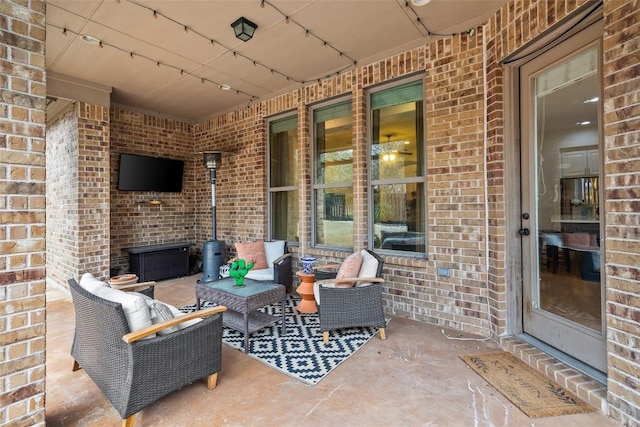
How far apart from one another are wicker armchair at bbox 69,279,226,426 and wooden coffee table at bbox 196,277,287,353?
548 millimetres

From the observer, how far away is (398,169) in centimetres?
400

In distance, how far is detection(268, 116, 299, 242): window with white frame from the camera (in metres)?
5.19

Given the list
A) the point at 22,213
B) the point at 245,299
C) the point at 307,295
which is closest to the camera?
the point at 22,213

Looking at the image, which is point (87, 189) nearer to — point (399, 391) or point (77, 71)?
point (77, 71)

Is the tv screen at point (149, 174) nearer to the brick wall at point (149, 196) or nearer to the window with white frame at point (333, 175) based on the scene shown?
the brick wall at point (149, 196)

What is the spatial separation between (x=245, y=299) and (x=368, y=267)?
1.27m

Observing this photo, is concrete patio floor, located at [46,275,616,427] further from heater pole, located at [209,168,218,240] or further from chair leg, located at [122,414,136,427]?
heater pole, located at [209,168,218,240]

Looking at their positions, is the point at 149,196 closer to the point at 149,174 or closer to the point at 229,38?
the point at 149,174

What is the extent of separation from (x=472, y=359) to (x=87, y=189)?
18.0 ft

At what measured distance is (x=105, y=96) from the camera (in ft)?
15.9

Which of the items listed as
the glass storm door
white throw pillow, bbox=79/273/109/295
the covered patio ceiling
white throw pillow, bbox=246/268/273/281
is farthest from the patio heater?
the glass storm door

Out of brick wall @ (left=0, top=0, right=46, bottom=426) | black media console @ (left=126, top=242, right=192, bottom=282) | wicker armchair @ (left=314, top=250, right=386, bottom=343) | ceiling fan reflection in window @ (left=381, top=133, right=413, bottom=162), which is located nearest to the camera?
brick wall @ (left=0, top=0, right=46, bottom=426)

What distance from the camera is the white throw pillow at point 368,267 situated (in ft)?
10.5

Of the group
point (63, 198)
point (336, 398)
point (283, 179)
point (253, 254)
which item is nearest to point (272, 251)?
point (253, 254)
